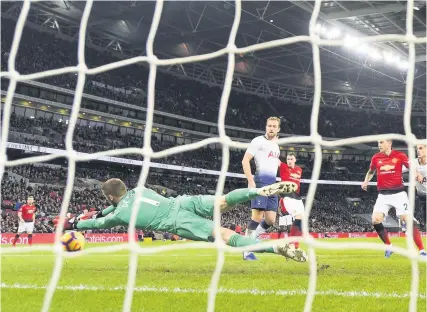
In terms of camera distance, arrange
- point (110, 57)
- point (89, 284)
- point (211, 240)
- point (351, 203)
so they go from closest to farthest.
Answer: point (211, 240), point (89, 284), point (110, 57), point (351, 203)

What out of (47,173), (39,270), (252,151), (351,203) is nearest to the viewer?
(39,270)

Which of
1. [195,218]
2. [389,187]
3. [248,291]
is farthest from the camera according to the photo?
[389,187]

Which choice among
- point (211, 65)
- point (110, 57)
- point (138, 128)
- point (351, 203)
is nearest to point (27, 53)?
point (110, 57)

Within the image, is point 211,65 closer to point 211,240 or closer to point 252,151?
point 252,151

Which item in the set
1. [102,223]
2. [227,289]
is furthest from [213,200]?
[102,223]

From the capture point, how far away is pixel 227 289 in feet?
14.7

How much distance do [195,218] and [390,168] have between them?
406 centimetres

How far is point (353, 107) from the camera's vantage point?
4538 centimetres

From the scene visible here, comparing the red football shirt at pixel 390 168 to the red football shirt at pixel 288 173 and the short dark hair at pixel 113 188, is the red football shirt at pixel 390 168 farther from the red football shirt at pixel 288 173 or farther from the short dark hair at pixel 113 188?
the short dark hair at pixel 113 188

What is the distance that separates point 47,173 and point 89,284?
2582 cm

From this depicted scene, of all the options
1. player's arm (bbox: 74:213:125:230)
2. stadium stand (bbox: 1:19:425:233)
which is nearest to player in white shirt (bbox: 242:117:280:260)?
player's arm (bbox: 74:213:125:230)

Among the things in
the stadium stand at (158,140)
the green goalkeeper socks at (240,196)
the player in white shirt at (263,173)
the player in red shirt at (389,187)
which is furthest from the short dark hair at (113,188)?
the stadium stand at (158,140)

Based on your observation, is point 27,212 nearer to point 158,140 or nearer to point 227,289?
point 227,289

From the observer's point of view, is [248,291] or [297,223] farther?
[297,223]
